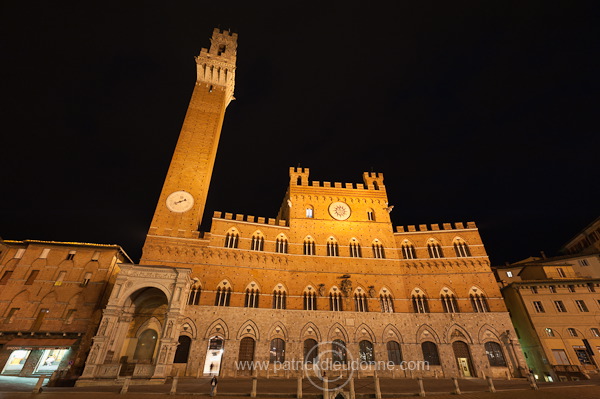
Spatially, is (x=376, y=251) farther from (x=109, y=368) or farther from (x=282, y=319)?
(x=109, y=368)

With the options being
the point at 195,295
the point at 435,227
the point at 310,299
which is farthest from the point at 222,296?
the point at 435,227

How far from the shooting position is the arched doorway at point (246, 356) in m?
19.6

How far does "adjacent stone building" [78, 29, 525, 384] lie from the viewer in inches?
742

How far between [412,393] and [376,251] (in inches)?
523

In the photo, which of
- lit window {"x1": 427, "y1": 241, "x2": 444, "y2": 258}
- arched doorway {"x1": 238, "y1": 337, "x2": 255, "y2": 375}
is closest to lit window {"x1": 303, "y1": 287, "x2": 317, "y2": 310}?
arched doorway {"x1": 238, "y1": 337, "x2": 255, "y2": 375}

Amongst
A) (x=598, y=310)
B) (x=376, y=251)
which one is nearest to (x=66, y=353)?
(x=376, y=251)

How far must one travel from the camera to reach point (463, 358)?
2114 cm

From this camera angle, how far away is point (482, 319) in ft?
72.4

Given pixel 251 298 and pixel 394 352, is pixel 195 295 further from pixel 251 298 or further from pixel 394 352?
pixel 394 352

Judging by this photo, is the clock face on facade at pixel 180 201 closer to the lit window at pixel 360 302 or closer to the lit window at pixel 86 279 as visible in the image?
the lit window at pixel 86 279

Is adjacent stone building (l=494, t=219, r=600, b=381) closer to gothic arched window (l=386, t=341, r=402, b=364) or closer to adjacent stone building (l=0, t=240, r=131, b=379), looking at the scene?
gothic arched window (l=386, t=341, r=402, b=364)

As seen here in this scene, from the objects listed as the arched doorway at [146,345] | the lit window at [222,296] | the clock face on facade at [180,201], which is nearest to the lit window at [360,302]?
the lit window at [222,296]

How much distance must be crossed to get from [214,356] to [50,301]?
1419cm

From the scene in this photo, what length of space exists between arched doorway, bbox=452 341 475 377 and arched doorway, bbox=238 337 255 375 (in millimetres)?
16250
